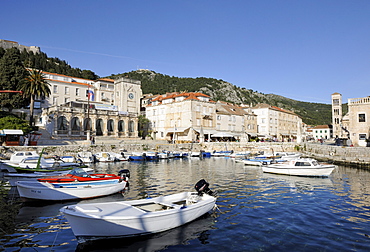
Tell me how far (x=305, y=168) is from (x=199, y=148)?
111 feet

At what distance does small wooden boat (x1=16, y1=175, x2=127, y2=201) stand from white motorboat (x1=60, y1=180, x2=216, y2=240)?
5573 millimetres

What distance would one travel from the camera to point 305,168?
24.7 metres

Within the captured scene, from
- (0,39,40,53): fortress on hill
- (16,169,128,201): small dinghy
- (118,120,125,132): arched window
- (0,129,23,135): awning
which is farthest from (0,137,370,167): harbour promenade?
(0,39,40,53): fortress on hill

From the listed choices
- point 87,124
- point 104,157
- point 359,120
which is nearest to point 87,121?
point 87,124

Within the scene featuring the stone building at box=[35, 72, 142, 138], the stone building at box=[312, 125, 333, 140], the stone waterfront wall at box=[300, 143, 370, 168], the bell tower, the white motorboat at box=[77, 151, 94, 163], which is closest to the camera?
the stone waterfront wall at box=[300, 143, 370, 168]

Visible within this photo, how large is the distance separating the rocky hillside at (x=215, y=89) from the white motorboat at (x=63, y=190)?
371ft

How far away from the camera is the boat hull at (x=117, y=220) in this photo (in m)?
8.46

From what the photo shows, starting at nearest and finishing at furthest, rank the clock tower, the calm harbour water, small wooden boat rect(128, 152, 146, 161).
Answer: the calm harbour water, small wooden boat rect(128, 152, 146, 161), the clock tower

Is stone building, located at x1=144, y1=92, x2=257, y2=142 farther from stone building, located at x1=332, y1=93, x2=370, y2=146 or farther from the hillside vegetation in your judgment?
the hillside vegetation

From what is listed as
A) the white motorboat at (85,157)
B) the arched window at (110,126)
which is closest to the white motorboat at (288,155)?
the white motorboat at (85,157)

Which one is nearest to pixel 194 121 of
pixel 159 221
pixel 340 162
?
pixel 340 162

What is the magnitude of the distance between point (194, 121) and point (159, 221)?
52.6m

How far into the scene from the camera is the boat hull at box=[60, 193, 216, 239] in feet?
27.8

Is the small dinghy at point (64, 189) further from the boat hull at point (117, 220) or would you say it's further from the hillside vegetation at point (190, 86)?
the hillside vegetation at point (190, 86)
